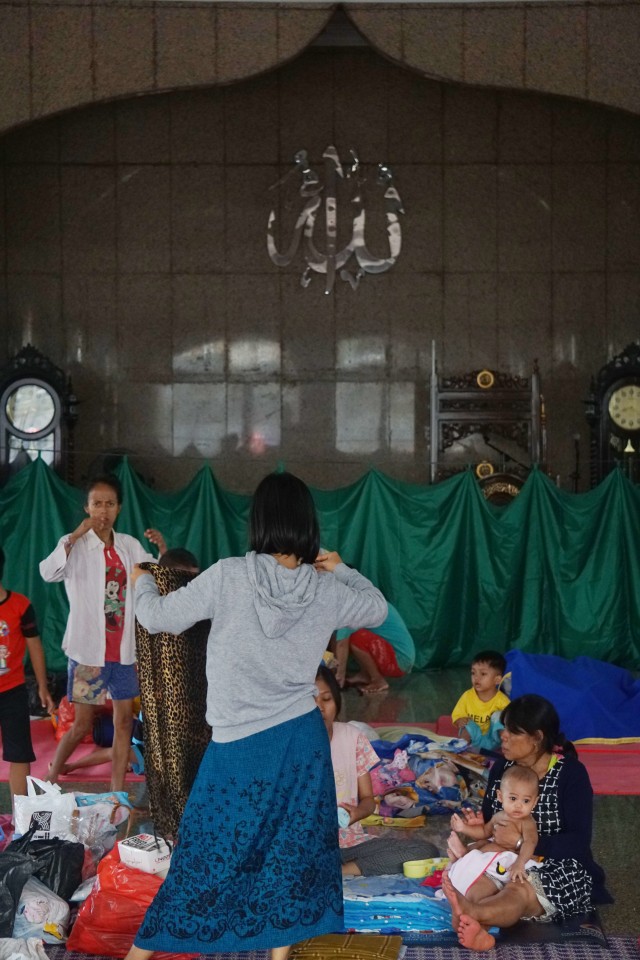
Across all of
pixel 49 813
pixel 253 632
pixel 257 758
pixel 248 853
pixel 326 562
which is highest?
pixel 326 562

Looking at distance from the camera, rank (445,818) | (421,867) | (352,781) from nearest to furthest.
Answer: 1. (421,867)
2. (352,781)
3. (445,818)

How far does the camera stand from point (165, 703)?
14.0ft

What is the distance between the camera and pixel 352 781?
5.00 metres

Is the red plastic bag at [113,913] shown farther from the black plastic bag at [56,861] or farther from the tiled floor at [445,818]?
the tiled floor at [445,818]

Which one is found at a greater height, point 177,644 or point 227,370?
point 227,370

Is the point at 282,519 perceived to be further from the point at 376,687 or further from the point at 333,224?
the point at 333,224

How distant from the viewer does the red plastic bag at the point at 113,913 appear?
154 inches

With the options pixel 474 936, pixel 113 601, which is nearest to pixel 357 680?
pixel 113 601

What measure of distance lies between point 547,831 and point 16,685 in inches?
94.2

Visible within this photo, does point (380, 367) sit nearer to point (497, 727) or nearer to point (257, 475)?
point (257, 475)

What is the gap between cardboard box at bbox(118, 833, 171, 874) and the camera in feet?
13.4

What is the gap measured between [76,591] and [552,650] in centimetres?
549


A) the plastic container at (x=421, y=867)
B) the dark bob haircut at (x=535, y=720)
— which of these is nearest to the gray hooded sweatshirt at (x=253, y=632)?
the dark bob haircut at (x=535, y=720)

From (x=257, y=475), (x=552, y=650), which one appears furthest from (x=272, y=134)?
(x=552, y=650)
